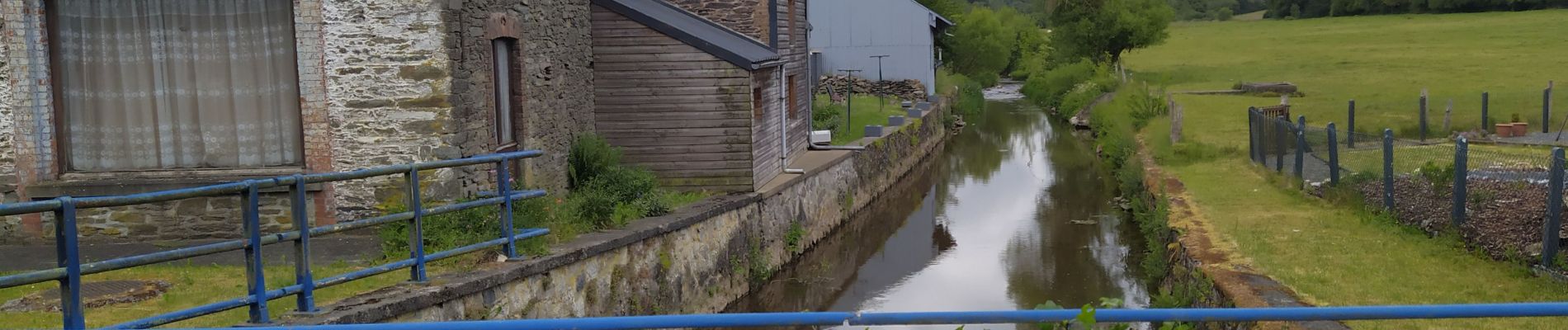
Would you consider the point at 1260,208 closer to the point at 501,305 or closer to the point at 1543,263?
the point at 1543,263

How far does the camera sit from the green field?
10.8 m

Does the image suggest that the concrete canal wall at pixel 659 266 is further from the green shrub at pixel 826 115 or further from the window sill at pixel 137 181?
the green shrub at pixel 826 115

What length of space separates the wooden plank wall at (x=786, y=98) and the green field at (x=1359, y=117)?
542 centimetres

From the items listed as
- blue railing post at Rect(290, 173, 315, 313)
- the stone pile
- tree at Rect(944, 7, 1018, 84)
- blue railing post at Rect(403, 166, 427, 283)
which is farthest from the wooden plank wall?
tree at Rect(944, 7, 1018, 84)

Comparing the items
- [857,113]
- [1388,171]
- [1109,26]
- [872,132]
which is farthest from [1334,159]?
[1109,26]

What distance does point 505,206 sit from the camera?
934 centimetres

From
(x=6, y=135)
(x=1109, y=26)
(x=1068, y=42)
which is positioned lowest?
(x=6, y=135)

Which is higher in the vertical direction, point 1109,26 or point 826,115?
point 1109,26

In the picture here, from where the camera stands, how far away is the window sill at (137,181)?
11.4m

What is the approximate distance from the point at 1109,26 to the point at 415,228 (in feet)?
157

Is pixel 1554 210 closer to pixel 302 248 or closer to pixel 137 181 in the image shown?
pixel 302 248

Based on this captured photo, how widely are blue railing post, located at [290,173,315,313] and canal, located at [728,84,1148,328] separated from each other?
7086 millimetres

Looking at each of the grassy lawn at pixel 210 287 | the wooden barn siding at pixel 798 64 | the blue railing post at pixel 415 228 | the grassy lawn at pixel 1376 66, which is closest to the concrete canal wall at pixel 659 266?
the blue railing post at pixel 415 228

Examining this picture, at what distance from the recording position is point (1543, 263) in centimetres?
1049
